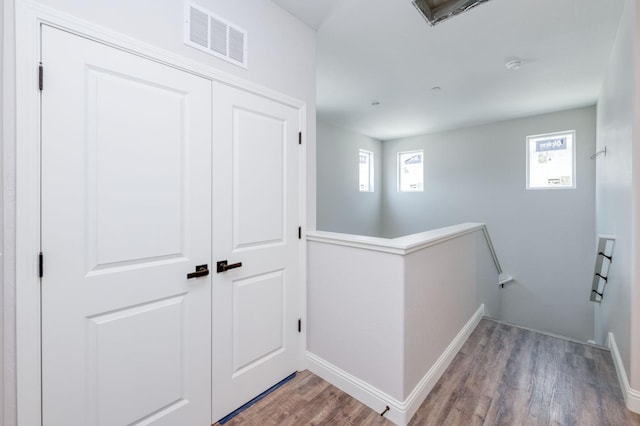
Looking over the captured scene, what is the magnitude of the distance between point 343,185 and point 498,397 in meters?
4.06

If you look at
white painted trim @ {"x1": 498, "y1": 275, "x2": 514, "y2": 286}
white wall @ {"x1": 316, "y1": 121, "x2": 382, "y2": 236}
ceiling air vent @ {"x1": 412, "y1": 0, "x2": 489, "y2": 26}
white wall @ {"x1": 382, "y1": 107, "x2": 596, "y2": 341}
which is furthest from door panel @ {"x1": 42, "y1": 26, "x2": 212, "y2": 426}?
white painted trim @ {"x1": 498, "y1": 275, "x2": 514, "y2": 286}

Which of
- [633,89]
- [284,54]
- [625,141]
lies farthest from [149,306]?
[625,141]

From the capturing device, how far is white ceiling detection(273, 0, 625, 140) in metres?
2.03

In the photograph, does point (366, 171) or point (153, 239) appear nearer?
point (153, 239)

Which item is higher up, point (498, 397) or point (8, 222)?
point (8, 222)

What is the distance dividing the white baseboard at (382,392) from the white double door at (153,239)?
1.17 feet

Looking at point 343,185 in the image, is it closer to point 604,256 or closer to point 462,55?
point 462,55

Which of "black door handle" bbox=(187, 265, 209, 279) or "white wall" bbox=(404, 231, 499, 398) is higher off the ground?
"black door handle" bbox=(187, 265, 209, 279)

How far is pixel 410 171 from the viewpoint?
20.2 feet

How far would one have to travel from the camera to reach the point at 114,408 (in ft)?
4.19

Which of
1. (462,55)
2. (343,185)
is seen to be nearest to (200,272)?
(462,55)

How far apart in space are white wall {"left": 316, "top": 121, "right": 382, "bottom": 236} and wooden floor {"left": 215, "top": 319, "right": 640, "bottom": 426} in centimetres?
325

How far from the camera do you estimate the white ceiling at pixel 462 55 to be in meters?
2.03

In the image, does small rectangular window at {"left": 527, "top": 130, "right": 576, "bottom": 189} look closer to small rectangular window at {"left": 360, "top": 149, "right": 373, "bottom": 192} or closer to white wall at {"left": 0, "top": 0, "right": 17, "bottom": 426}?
small rectangular window at {"left": 360, "top": 149, "right": 373, "bottom": 192}
